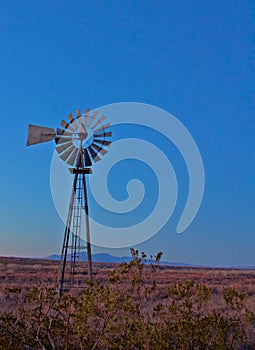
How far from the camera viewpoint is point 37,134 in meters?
11.3

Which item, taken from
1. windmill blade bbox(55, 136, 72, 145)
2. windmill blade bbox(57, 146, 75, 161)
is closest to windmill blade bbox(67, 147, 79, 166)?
windmill blade bbox(57, 146, 75, 161)

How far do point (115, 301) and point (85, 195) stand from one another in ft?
23.5

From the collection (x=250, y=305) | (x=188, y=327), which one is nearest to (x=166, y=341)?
(x=188, y=327)

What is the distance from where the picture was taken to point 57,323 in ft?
16.9

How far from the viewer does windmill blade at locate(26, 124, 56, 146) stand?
11.2 metres

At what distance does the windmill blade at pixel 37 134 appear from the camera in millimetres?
11250

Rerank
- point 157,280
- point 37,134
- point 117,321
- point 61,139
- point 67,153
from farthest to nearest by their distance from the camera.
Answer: point 157,280
point 67,153
point 61,139
point 37,134
point 117,321

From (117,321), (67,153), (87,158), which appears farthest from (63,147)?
(117,321)

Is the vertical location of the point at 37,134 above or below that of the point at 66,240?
above

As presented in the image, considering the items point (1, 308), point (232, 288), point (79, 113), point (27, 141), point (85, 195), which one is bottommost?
point (1, 308)

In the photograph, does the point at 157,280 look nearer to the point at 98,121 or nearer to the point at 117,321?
the point at 98,121

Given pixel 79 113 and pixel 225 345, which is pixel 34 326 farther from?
pixel 79 113

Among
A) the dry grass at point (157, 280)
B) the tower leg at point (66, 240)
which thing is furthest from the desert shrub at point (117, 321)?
the tower leg at point (66, 240)

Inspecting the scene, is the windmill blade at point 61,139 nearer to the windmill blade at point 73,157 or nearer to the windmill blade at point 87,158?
the windmill blade at point 73,157
